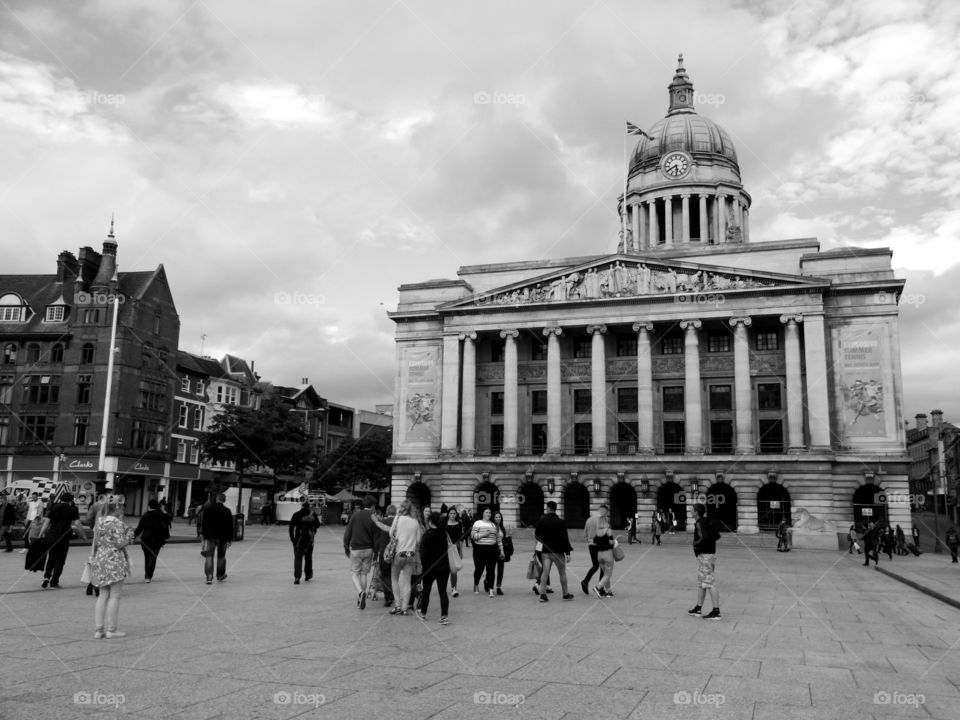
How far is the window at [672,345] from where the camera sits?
60531mm

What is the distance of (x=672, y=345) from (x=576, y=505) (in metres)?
13.5

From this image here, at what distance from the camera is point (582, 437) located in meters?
61.8

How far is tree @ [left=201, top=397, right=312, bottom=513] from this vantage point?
6381 cm

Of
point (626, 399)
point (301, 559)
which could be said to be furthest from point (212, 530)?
point (626, 399)

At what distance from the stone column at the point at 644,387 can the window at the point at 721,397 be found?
4.50m

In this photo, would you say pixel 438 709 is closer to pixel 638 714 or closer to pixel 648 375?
pixel 638 714

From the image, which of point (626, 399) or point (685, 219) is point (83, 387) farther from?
point (685, 219)

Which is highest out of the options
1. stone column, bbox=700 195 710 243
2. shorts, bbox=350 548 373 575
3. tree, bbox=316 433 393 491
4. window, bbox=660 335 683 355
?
stone column, bbox=700 195 710 243

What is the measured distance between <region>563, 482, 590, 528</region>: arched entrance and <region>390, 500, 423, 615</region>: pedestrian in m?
45.7

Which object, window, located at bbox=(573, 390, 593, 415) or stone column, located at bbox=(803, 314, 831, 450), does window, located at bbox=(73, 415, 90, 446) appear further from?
stone column, located at bbox=(803, 314, 831, 450)

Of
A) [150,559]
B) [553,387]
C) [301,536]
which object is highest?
[553,387]

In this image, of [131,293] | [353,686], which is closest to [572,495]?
[131,293]

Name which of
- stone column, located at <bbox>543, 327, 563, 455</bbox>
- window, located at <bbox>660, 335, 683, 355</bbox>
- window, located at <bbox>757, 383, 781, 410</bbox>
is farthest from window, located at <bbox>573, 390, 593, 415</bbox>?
window, located at <bbox>757, 383, 781, 410</bbox>

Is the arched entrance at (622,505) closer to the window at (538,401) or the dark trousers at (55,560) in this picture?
the window at (538,401)
